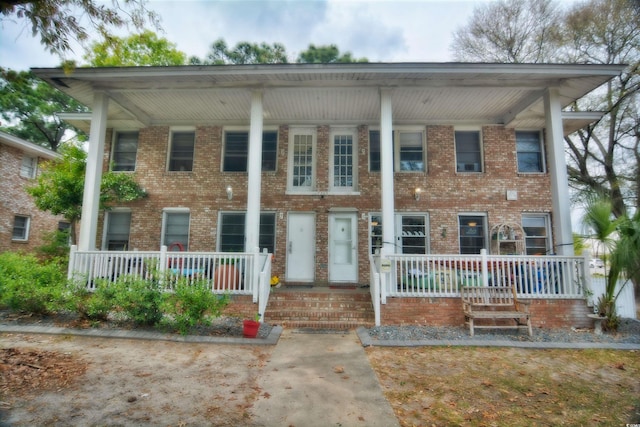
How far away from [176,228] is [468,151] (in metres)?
9.09

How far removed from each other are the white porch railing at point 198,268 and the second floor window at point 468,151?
6.55 meters

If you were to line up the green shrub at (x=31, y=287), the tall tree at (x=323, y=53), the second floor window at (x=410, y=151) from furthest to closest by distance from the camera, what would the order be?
the tall tree at (x=323, y=53), the second floor window at (x=410, y=151), the green shrub at (x=31, y=287)

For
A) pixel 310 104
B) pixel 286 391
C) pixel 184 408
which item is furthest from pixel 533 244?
pixel 184 408

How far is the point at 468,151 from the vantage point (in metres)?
10.1

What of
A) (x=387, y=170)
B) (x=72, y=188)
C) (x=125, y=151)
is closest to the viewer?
(x=387, y=170)

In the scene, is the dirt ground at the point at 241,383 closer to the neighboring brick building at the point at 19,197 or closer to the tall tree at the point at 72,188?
the tall tree at the point at 72,188

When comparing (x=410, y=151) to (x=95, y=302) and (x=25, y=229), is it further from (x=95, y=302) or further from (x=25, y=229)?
(x=25, y=229)

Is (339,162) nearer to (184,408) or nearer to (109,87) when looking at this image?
(109,87)

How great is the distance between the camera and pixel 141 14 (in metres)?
4.78

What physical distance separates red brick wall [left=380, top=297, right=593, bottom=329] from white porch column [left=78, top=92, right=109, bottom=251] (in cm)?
691

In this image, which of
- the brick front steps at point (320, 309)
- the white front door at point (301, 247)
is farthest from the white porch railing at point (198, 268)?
the white front door at point (301, 247)

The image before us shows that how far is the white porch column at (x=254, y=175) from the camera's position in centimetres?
755

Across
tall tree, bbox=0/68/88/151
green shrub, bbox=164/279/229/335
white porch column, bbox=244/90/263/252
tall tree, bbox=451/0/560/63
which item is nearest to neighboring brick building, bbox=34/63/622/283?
white porch column, bbox=244/90/263/252

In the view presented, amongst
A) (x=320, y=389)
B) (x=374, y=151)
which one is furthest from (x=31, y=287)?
(x=374, y=151)
